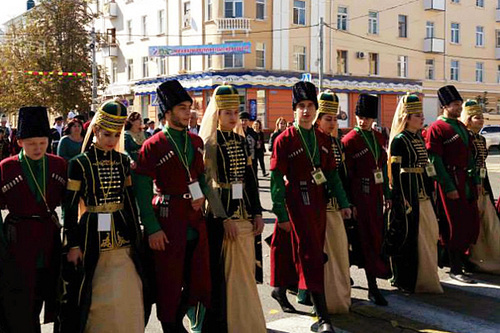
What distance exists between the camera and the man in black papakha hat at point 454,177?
726cm

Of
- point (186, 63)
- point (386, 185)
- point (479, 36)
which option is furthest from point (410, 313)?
point (479, 36)

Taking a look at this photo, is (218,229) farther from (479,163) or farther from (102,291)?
(479,163)

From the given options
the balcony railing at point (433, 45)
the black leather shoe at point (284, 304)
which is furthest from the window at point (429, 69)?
the black leather shoe at point (284, 304)

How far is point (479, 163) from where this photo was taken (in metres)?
7.77

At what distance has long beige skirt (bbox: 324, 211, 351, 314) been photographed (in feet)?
19.7

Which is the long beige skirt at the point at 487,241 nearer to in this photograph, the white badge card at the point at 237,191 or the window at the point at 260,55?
the white badge card at the point at 237,191

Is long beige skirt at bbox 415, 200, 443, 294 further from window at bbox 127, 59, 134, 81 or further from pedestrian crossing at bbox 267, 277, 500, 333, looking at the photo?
window at bbox 127, 59, 134, 81

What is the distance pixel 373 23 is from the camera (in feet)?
Answer: 135

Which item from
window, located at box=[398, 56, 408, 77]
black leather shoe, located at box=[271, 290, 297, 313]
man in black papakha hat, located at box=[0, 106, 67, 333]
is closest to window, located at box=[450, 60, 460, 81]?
window, located at box=[398, 56, 408, 77]

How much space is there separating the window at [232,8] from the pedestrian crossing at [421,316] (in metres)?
31.2

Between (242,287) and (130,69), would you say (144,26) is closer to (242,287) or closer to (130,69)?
(130,69)

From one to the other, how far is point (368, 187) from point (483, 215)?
2.35 meters

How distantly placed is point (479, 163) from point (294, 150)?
128 inches

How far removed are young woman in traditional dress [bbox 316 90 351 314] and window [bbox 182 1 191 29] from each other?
33078 millimetres
